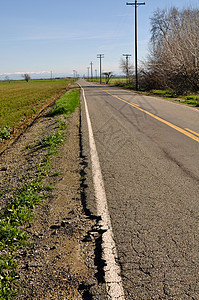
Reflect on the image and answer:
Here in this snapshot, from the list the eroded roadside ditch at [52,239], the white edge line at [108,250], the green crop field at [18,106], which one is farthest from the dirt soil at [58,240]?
the green crop field at [18,106]

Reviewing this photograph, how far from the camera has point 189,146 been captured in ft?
20.4

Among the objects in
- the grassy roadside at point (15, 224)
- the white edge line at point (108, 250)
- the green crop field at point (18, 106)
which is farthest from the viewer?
the green crop field at point (18, 106)

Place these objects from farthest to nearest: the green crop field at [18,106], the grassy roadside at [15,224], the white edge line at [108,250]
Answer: the green crop field at [18,106] → the grassy roadside at [15,224] → the white edge line at [108,250]

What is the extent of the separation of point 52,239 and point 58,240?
0.07 m

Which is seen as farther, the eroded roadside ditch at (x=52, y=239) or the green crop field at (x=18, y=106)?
the green crop field at (x=18, y=106)

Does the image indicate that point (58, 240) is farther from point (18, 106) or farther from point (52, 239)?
point (18, 106)

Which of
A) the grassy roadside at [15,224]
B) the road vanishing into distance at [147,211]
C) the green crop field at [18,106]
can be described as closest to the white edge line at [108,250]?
the road vanishing into distance at [147,211]

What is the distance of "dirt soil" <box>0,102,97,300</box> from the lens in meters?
2.26

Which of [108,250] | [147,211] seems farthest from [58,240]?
[147,211]

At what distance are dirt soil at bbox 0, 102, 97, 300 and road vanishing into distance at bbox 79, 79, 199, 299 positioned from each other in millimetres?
185

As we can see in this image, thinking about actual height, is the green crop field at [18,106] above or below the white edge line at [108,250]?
above

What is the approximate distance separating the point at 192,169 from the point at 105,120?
19.8ft

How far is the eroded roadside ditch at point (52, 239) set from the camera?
227cm

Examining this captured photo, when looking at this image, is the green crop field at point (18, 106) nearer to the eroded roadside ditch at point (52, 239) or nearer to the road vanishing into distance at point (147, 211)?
the eroded roadside ditch at point (52, 239)
